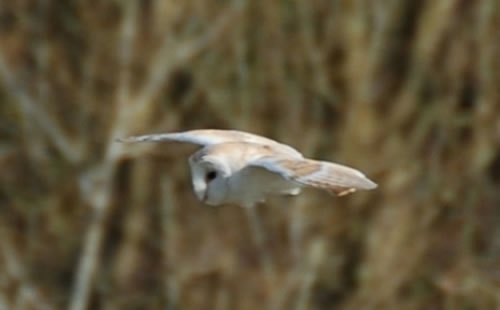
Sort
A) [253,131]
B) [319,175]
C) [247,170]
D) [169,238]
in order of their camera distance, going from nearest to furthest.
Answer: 1. [319,175]
2. [247,170]
3. [253,131]
4. [169,238]

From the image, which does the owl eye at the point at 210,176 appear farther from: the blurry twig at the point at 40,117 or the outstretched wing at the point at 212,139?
the blurry twig at the point at 40,117

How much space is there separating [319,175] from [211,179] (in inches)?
13.2

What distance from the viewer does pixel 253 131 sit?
8297 millimetres

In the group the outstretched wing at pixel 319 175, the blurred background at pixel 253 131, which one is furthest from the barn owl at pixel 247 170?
the blurred background at pixel 253 131

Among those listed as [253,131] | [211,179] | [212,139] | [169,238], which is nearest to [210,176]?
[211,179]

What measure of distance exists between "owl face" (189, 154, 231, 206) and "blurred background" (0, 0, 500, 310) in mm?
4154

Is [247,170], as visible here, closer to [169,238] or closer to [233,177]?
[233,177]

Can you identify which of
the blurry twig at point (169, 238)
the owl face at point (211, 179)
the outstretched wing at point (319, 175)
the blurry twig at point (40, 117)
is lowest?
the blurry twig at point (169, 238)

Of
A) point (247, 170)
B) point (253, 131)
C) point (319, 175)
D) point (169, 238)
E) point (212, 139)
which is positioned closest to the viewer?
point (319, 175)

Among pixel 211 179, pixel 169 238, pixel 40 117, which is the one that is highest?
pixel 211 179

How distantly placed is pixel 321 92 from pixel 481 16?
27.8 inches

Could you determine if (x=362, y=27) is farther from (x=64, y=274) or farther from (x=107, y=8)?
(x=64, y=274)

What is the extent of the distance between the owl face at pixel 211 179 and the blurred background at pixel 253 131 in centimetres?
415

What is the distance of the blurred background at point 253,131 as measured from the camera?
27.7ft
